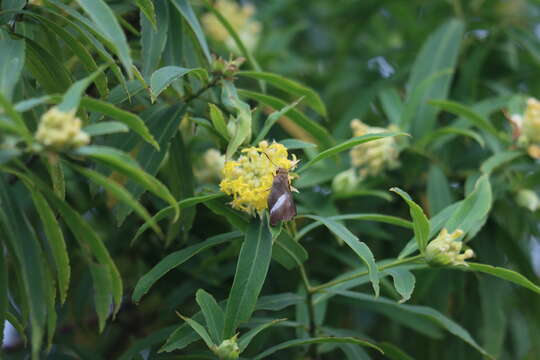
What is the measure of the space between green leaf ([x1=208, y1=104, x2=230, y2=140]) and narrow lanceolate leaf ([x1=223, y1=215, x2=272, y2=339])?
0.61 ft

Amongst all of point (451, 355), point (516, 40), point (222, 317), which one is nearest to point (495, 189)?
point (451, 355)

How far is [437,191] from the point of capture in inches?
56.4

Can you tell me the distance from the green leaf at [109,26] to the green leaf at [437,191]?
758 millimetres

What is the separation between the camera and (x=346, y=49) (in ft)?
6.63

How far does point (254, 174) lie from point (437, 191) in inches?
24.2

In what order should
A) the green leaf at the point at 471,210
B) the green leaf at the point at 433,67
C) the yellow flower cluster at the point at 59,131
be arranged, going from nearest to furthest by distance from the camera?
1. the yellow flower cluster at the point at 59,131
2. the green leaf at the point at 471,210
3. the green leaf at the point at 433,67

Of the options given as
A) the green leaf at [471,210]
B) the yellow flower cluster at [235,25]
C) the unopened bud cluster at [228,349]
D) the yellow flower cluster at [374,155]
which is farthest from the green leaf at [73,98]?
the yellow flower cluster at [235,25]

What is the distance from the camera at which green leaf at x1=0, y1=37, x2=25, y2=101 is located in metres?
0.79

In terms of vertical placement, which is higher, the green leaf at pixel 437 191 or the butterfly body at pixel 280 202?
the butterfly body at pixel 280 202

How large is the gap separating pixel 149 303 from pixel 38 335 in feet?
3.36

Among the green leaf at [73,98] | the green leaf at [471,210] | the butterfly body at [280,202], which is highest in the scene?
the green leaf at [73,98]

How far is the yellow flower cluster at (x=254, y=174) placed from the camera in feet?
3.01

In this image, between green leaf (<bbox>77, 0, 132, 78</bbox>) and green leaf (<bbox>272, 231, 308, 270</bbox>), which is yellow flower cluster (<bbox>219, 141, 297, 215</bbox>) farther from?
green leaf (<bbox>77, 0, 132, 78</bbox>)

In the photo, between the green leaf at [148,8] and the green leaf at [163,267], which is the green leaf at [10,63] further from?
the green leaf at [163,267]
